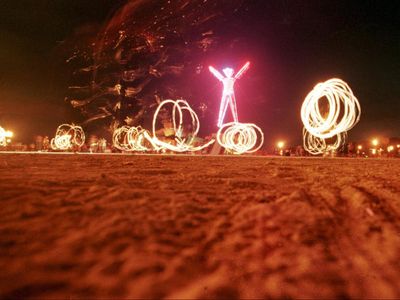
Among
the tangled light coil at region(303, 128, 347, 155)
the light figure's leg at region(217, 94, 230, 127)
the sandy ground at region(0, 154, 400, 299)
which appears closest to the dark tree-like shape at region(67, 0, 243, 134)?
the light figure's leg at region(217, 94, 230, 127)

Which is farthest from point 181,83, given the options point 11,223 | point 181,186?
point 11,223

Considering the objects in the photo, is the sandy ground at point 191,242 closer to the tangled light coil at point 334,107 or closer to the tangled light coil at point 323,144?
the tangled light coil at point 334,107

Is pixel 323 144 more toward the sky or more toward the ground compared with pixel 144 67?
more toward the ground

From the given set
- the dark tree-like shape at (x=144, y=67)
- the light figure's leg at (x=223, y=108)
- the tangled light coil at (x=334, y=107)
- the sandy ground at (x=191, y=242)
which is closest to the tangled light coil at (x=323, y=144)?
the tangled light coil at (x=334, y=107)

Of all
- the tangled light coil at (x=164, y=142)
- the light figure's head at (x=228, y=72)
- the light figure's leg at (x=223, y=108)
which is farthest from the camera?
the light figure's head at (x=228, y=72)

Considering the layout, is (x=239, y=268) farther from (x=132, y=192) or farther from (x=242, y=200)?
(x=132, y=192)

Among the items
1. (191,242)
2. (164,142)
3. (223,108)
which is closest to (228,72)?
(223,108)

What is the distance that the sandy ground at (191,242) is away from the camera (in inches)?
82.6

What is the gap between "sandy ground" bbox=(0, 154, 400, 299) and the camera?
6.88 ft

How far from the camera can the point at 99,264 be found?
7.26 feet

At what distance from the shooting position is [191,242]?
102 inches

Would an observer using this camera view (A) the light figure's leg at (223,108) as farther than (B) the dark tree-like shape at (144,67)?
No

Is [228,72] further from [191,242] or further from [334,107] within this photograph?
[191,242]

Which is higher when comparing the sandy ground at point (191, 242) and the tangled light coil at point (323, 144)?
the tangled light coil at point (323, 144)
